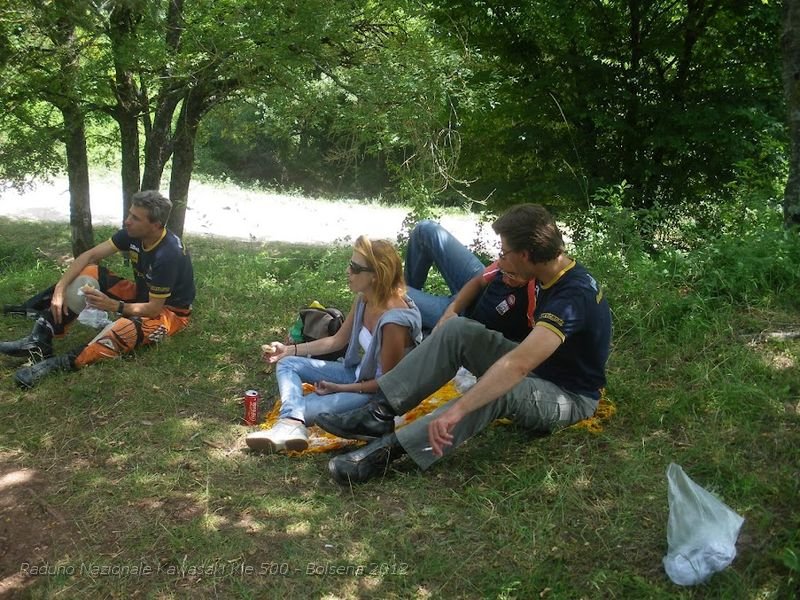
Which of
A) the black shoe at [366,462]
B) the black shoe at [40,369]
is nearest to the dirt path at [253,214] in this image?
the black shoe at [40,369]

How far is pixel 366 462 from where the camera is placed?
3352mm

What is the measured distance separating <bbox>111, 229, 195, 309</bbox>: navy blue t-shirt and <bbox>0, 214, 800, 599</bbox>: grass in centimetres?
57

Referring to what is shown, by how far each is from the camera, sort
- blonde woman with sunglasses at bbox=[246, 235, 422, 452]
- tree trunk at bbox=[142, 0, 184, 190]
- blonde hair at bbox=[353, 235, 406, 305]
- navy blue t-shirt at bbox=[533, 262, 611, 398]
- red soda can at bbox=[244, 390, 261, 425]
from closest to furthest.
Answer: navy blue t-shirt at bbox=[533, 262, 611, 398] < blonde woman with sunglasses at bbox=[246, 235, 422, 452] < blonde hair at bbox=[353, 235, 406, 305] < red soda can at bbox=[244, 390, 261, 425] < tree trunk at bbox=[142, 0, 184, 190]

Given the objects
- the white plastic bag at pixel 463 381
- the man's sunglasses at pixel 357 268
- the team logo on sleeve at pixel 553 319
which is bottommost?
Answer: the white plastic bag at pixel 463 381

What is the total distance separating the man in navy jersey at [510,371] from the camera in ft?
10.1

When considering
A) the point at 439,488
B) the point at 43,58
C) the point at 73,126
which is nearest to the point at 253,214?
the point at 73,126

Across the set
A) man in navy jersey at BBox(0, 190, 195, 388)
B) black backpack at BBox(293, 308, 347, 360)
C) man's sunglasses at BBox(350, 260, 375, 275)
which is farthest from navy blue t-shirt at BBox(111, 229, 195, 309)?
man's sunglasses at BBox(350, 260, 375, 275)

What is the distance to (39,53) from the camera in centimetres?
701

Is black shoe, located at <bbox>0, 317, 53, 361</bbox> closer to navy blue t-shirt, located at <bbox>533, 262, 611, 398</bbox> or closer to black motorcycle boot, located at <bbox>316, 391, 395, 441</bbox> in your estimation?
black motorcycle boot, located at <bbox>316, 391, 395, 441</bbox>

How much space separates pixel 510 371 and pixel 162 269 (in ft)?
9.75

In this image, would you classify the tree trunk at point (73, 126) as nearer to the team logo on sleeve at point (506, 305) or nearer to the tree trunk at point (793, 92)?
the team logo on sleeve at point (506, 305)

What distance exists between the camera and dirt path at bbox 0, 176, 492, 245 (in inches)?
681

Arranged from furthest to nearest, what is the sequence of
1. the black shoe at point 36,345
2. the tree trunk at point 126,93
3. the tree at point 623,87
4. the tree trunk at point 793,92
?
the tree at point 623,87 < the tree trunk at point 126,93 < the tree trunk at point 793,92 < the black shoe at point 36,345

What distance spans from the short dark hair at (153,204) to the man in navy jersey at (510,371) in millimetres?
2233
